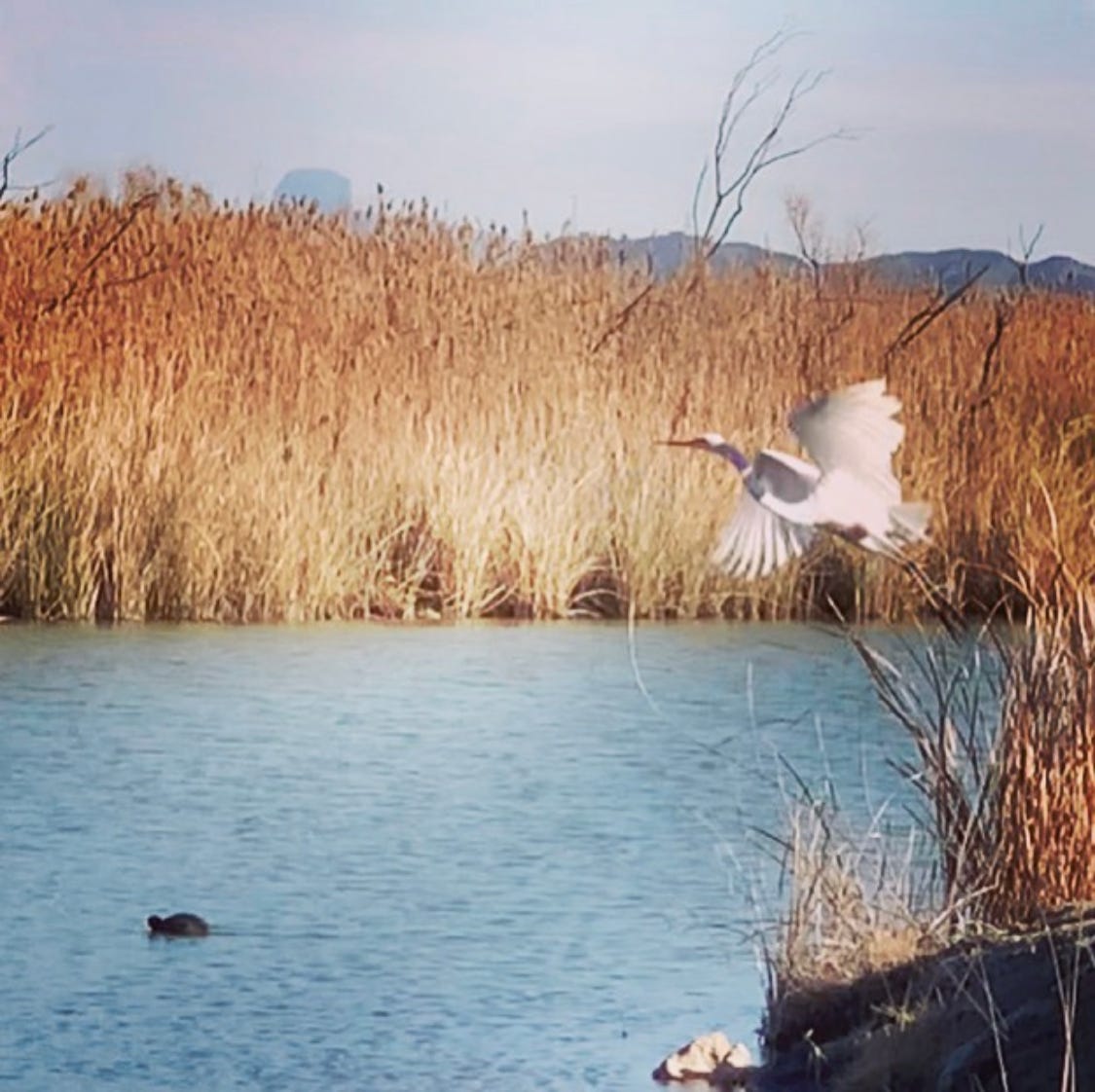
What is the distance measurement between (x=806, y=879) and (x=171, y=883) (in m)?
2.23

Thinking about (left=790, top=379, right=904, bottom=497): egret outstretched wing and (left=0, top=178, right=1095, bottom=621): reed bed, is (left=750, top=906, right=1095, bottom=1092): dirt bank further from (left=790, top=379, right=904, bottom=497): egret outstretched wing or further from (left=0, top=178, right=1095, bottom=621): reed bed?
(left=0, top=178, right=1095, bottom=621): reed bed

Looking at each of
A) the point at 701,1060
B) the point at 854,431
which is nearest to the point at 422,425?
the point at 701,1060

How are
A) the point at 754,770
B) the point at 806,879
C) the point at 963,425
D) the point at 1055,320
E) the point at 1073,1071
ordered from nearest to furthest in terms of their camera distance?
the point at 1073,1071, the point at 806,879, the point at 754,770, the point at 963,425, the point at 1055,320

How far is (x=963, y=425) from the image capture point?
46.4ft

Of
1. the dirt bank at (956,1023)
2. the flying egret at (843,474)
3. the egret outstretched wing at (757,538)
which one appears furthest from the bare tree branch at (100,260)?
the flying egret at (843,474)

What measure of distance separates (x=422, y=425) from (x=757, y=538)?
8.94 meters

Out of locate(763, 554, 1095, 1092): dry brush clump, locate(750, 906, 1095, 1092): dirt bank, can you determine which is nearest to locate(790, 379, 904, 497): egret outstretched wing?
locate(750, 906, 1095, 1092): dirt bank

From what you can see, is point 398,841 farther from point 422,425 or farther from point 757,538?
point 422,425

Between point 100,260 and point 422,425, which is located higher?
point 100,260

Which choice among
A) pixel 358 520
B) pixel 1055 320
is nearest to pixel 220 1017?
pixel 358 520

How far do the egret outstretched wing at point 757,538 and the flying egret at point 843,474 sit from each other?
0.51 ft

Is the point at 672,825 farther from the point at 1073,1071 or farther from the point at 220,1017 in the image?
the point at 1073,1071

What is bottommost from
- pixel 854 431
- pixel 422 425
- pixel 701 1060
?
pixel 701 1060

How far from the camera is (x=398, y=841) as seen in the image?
27.0 feet
